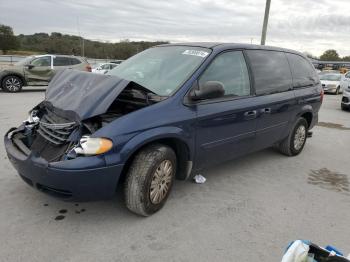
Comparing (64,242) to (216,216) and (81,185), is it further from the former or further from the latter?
(216,216)

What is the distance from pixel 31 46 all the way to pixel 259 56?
143ft

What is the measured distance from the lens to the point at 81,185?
2.88 metres

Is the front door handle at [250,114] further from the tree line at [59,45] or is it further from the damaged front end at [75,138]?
the tree line at [59,45]

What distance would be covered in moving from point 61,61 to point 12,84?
233 cm

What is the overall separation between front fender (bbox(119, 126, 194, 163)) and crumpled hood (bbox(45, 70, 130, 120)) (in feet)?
1.36

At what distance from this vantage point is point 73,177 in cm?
283

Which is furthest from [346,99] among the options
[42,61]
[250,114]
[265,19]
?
[42,61]

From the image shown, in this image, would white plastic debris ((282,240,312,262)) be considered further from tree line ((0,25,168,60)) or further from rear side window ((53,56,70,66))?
tree line ((0,25,168,60))

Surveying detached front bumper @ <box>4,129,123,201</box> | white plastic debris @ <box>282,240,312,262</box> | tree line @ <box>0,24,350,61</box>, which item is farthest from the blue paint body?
tree line @ <box>0,24,350,61</box>

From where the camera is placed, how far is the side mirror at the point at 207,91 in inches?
137

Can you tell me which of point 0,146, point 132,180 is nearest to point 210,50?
point 132,180

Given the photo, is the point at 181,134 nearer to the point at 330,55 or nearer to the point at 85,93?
the point at 85,93

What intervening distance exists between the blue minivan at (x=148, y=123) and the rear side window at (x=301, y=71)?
2.50 ft

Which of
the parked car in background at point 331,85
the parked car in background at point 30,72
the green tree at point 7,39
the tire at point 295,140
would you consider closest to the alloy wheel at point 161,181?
the tire at point 295,140
